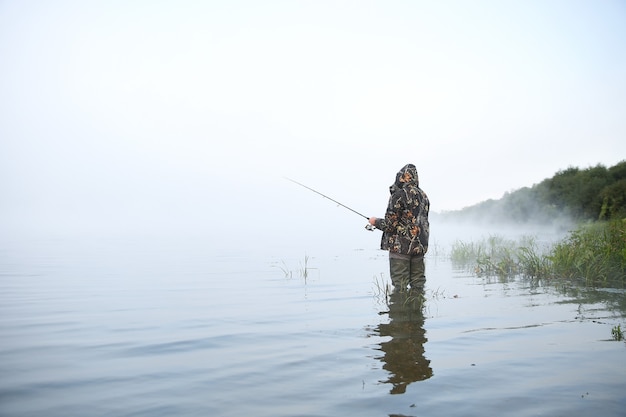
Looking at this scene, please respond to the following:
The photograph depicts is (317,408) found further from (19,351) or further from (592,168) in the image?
(592,168)

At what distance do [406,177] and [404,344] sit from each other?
2981mm

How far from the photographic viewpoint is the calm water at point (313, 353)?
14.3ft

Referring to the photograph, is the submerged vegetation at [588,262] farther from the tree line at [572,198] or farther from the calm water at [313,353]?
the tree line at [572,198]

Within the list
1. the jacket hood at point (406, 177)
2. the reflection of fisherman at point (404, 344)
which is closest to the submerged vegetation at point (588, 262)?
the reflection of fisherman at point (404, 344)

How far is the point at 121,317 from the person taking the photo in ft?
29.1

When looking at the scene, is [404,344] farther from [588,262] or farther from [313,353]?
[588,262]

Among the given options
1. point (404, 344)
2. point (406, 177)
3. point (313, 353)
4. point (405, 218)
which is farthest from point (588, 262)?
point (313, 353)

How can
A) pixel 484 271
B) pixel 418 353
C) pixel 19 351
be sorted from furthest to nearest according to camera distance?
pixel 484 271
pixel 19 351
pixel 418 353

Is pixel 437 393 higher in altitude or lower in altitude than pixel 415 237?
lower

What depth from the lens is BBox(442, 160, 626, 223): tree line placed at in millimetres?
24688

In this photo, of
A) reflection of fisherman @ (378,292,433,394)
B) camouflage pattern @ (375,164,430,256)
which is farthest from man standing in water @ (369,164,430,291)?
reflection of fisherman @ (378,292,433,394)

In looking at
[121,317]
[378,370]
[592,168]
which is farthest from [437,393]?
[592,168]

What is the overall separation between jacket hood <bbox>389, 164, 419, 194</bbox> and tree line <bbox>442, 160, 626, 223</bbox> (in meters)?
14.6

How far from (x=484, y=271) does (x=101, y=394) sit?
11.8 metres
